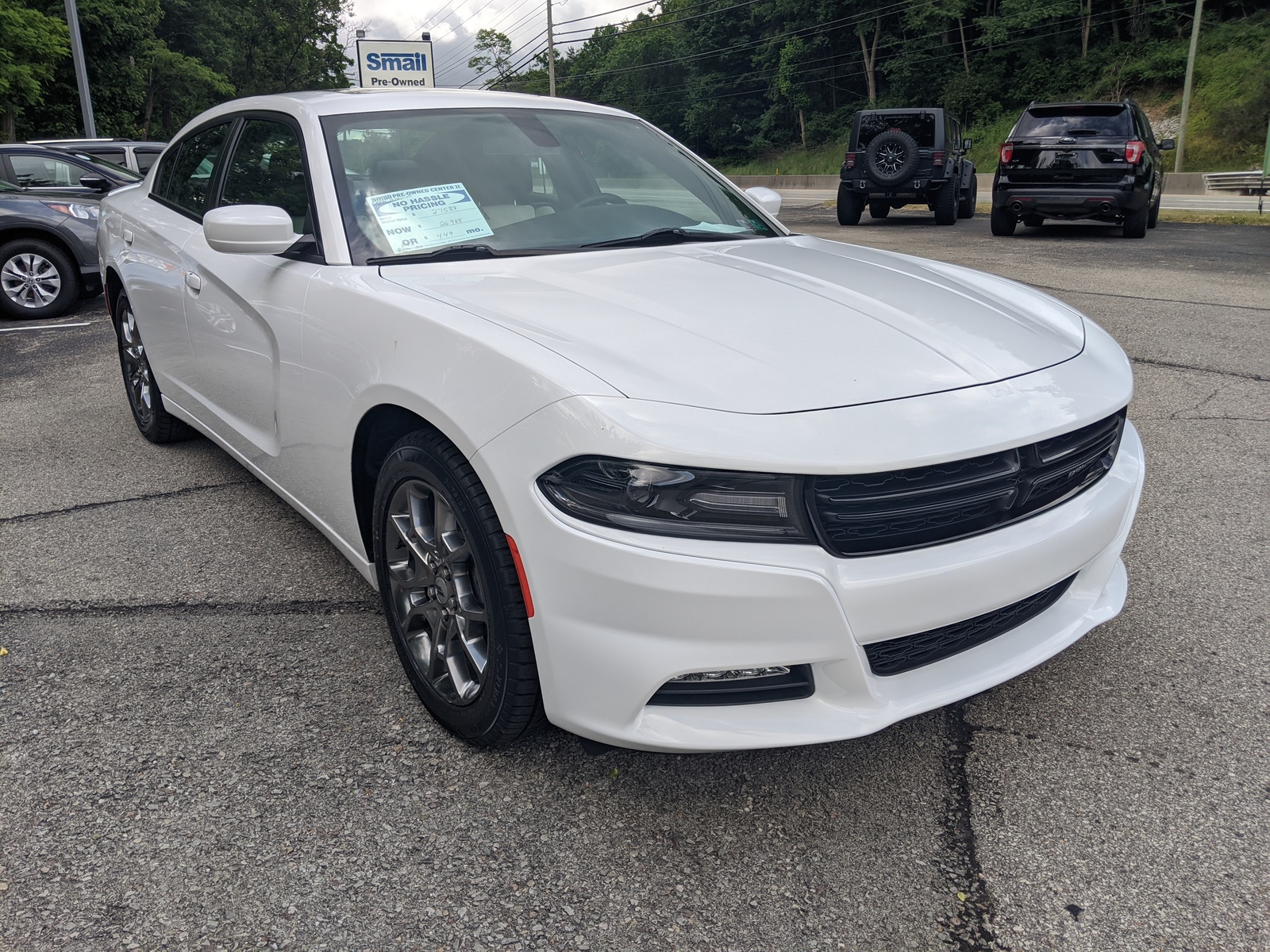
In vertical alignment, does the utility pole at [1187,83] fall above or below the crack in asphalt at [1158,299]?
above

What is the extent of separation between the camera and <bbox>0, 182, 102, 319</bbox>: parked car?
335 inches

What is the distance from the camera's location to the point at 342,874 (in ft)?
6.41

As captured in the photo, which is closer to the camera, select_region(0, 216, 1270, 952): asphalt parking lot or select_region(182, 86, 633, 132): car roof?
select_region(0, 216, 1270, 952): asphalt parking lot

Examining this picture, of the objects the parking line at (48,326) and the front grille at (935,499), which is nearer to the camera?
the front grille at (935,499)

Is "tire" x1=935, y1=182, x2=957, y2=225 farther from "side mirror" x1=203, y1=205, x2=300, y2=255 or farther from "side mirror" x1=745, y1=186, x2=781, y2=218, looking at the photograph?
"side mirror" x1=203, y1=205, x2=300, y2=255

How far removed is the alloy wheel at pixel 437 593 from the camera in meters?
2.21

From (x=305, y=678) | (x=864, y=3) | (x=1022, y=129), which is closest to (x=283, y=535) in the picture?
(x=305, y=678)

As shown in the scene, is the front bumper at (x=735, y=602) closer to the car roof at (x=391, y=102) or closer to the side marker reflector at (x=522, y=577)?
the side marker reflector at (x=522, y=577)

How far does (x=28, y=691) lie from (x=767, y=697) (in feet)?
6.47

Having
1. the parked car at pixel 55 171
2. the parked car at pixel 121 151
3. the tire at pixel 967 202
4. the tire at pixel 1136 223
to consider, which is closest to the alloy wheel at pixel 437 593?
the parked car at pixel 55 171

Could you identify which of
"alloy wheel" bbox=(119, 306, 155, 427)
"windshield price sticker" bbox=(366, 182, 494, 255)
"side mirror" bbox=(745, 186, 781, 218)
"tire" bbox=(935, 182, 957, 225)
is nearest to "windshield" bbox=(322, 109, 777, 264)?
"windshield price sticker" bbox=(366, 182, 494, 255)

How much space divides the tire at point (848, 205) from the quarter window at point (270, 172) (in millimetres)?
14821

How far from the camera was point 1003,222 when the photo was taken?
13.9 metres

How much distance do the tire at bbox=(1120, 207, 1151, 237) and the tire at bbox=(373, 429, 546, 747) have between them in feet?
43.1
